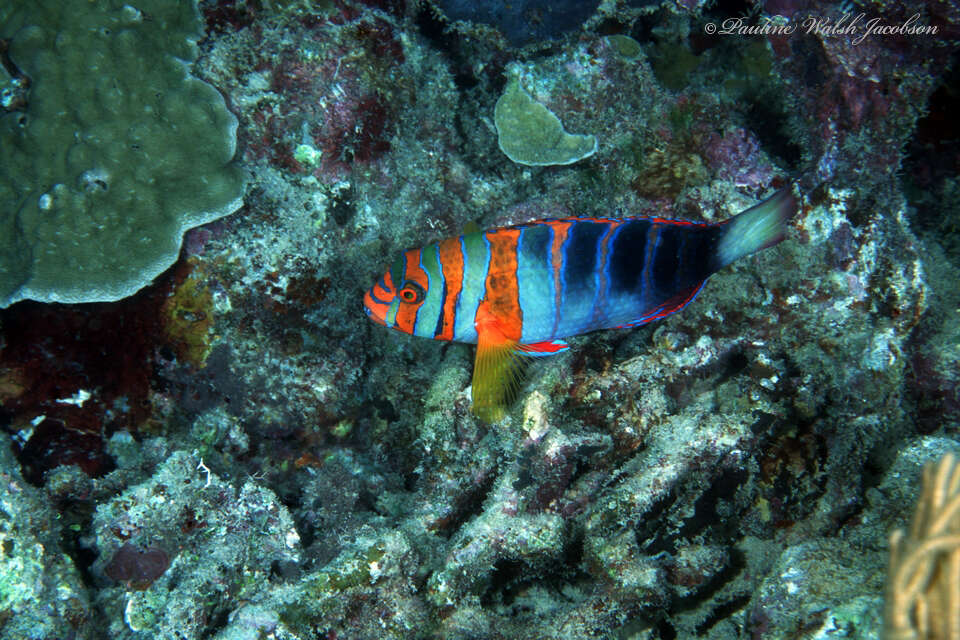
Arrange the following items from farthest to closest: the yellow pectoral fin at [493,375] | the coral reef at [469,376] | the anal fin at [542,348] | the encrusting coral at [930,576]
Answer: the anal fin at [542,348]
the yellow pectoral fin at [493,375]
the coral reef at [469,376]
the encrusting coral at [930,576]

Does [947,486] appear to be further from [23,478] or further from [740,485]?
[23,478]

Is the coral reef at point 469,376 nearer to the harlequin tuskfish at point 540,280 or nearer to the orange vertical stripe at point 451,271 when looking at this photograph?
the harlequin tuskfish at point 540,280

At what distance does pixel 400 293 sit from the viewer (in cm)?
314

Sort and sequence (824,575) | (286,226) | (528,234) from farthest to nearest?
(286,226), (528,234), (824,575)

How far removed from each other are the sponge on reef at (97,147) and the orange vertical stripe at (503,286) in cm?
213

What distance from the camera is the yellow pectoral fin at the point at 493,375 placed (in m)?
3.22

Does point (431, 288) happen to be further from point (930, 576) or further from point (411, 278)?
point (930, 576)

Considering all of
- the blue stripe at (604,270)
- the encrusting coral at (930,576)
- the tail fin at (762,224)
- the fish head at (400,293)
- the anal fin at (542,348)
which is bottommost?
the fish head at (400,293)

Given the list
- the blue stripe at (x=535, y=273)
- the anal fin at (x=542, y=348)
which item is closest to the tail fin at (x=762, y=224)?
the blue stripe at (x=535, y=273)

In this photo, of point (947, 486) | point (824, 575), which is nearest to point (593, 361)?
point (824, 575)

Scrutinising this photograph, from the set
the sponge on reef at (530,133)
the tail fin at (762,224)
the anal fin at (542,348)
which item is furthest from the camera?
the sponge on reef at (530,133)

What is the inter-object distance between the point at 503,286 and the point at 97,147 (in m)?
3.02

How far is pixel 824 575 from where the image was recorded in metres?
2.37

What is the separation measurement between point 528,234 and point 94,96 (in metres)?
3.21
